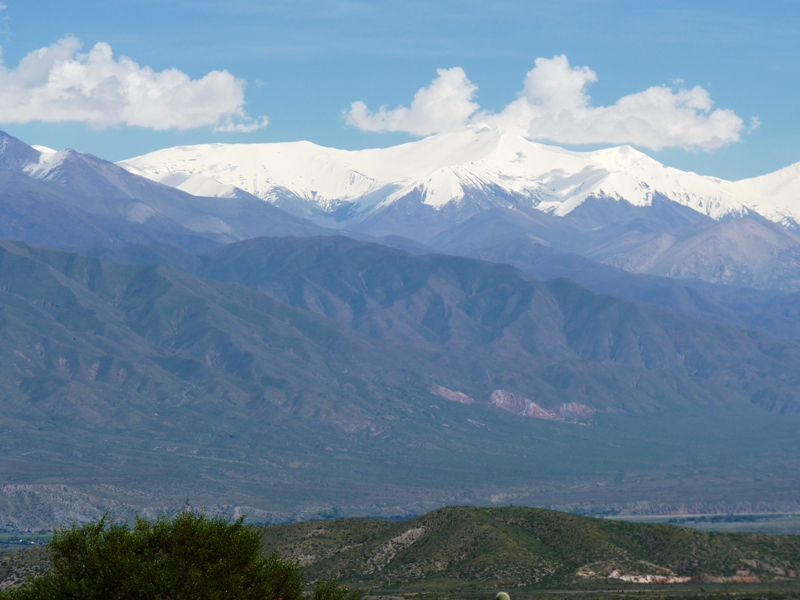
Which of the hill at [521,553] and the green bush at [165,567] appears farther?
the hill at [521,553]

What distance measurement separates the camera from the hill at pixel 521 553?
335 feet

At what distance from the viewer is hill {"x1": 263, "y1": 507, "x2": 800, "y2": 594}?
102000 mm

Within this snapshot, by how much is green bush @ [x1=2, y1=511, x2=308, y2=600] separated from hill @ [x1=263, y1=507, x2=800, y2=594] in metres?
33.1

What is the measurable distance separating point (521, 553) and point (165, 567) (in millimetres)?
49205

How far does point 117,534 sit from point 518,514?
60.6 meters

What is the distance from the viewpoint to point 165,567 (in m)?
65.2

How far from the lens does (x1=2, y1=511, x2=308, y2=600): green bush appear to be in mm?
63812

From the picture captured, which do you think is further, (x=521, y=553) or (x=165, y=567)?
(x=521, y=553)

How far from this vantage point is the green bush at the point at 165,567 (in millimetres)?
63812

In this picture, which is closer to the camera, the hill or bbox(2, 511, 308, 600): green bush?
bbox(2, 511, 308, 600): green bush

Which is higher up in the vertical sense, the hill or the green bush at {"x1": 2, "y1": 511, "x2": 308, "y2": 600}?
the green bush at {"x1": 2, "y1": 511, "x2": 308, "y2": 600}

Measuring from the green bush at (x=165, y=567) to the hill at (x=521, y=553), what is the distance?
109ft

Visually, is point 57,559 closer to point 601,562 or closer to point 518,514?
point 601,562

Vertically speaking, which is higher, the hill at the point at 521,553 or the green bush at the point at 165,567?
the green bush at the point at 165,567
